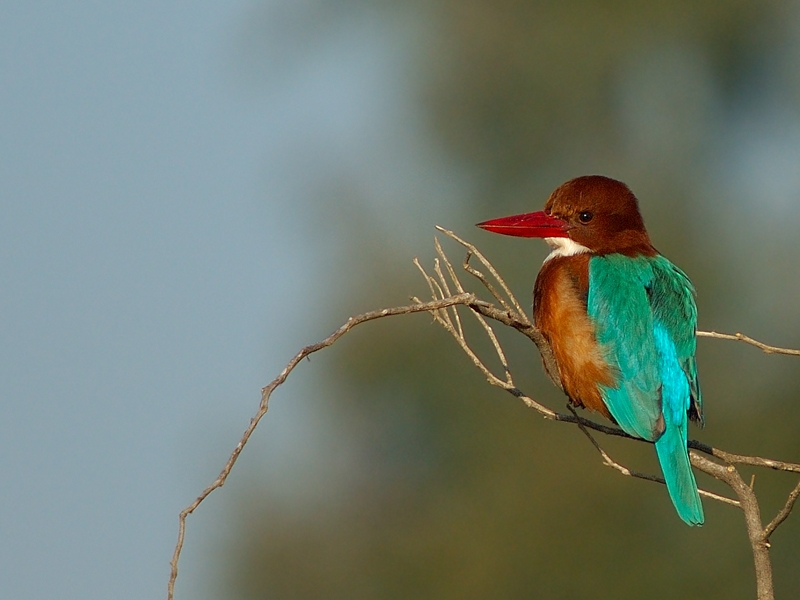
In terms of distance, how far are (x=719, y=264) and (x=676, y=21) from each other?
14.9 feet

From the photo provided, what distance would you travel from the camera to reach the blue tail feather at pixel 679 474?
132 inches

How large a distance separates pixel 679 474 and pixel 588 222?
112cm

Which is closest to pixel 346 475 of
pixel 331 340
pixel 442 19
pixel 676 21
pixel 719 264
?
pixel 719 264

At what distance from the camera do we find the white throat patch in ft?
13.7

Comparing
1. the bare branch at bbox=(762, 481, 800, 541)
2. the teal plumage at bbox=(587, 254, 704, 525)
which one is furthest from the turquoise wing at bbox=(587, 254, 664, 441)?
the bare branch at bbox=(762, 481, 800, 541)

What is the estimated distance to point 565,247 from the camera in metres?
4.22

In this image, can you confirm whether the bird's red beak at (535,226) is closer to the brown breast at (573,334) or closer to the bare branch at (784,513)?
the brown breast at (573,334)

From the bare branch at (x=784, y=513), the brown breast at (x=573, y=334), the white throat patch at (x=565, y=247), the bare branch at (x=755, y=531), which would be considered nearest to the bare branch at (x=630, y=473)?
the bare branch at (x=755, y=531)

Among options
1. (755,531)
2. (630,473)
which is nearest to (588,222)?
(630,473)

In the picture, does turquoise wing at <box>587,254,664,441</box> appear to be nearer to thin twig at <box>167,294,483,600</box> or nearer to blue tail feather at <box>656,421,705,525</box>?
blue tail feather at <box>656,421,705,525</box>

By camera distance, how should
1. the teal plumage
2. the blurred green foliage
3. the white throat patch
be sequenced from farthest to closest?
1. the blurred green foliage
2. the white throat patch
3. the teal plumage

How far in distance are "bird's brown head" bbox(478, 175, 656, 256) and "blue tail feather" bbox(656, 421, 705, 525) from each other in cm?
86

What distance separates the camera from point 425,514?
13.7 meters

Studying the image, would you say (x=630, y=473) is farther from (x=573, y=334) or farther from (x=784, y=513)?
(x=573, y=334)
